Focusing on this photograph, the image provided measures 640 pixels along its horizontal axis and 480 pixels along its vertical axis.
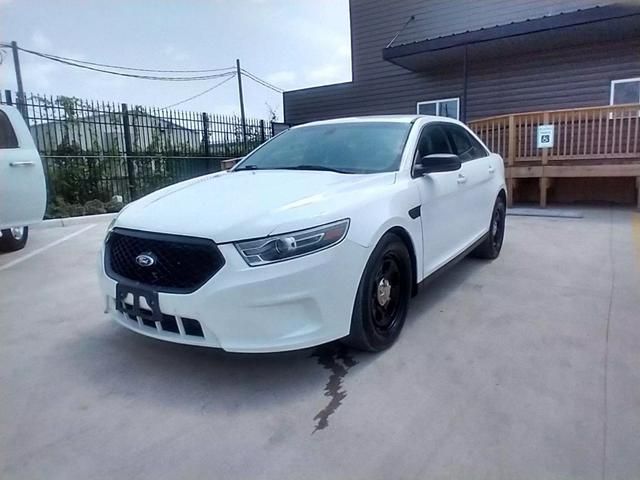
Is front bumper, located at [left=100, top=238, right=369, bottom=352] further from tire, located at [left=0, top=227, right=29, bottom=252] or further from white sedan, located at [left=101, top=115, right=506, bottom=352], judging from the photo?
tire, located at [left=0, top=227, right=29, bottom=252]

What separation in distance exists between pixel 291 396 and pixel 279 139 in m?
2.36

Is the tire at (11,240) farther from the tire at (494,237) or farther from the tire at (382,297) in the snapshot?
the tire at (494,237)

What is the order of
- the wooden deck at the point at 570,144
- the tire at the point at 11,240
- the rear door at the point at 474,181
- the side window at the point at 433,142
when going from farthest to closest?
1. the wooden deck at the point at 570,144
2. the tire at the point at 11,240
3. the rear door at the point at 474,181
4. the side window at the point at 433,142

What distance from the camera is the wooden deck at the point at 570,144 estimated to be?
755 cm

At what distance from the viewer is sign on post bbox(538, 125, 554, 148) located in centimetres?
788

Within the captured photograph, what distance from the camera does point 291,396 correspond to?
2299mm

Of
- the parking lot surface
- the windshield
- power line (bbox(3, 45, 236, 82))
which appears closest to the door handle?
the parking lot surface

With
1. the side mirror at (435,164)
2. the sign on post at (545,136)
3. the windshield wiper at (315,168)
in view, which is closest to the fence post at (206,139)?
the sign on post at (545,136)

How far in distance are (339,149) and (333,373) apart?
166cm

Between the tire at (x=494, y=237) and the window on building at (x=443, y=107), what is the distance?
22.0 feet

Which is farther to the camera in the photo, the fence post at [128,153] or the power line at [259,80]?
the power line at [259,80]

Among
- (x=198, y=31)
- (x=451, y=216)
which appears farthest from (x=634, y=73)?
(x=198, y=31)

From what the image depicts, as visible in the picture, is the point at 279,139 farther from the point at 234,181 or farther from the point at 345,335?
the point at 345,335

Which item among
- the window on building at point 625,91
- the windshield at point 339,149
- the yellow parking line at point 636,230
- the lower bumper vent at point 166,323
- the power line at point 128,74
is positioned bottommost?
the yellow parking line at point 636,230
